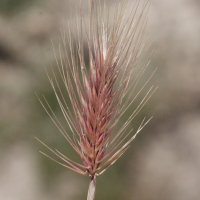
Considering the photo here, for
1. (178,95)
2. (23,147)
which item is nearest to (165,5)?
(178,95)

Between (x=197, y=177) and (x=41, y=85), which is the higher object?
(x=41, y=85)

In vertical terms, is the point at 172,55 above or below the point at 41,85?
above

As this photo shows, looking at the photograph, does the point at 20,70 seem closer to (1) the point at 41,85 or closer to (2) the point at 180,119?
(1) the point at 41,85

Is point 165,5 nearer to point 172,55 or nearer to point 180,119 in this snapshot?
point 172,55

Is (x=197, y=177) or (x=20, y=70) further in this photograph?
(x=20, y=70)

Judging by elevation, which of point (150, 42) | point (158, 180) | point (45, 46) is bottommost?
point (158, 180)

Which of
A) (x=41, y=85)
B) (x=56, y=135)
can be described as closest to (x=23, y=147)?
(x=56, y=135)
